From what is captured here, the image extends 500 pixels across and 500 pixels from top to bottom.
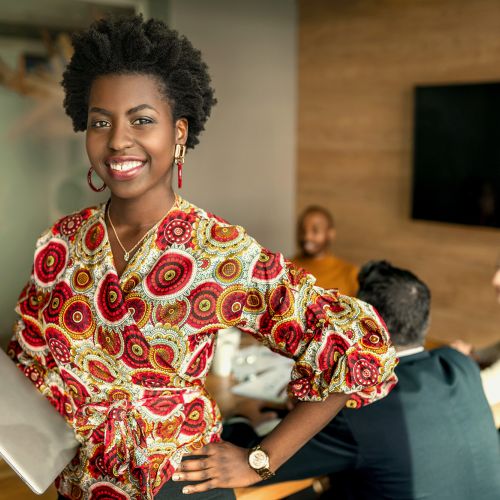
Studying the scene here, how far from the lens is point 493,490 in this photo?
1604mm

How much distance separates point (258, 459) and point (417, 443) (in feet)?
1.71

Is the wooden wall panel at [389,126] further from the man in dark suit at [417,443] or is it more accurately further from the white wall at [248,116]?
the man in dark suit at [417,443]

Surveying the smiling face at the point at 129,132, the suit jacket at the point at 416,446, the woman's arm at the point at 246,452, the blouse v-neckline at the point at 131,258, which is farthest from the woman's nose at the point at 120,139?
the suit jacket at the point at 416,446

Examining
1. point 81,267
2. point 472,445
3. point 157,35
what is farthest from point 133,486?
point 472,445

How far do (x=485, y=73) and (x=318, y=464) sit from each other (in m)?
3.04

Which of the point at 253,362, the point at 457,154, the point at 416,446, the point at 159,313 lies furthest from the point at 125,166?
the point at 457,154

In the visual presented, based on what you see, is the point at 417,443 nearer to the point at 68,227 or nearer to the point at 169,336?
the point at 169,336

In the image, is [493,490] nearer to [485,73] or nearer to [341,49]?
[485,73]

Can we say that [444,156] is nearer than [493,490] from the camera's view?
No

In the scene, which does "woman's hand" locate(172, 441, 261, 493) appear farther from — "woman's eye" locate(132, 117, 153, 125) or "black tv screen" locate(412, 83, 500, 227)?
"black tv screen" locate(412, 83, 500, 227)

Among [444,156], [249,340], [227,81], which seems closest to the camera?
[249,340]

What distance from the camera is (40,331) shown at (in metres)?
1.15

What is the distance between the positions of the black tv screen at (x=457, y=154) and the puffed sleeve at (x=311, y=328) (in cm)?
313

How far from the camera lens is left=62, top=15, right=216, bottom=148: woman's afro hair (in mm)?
1054
